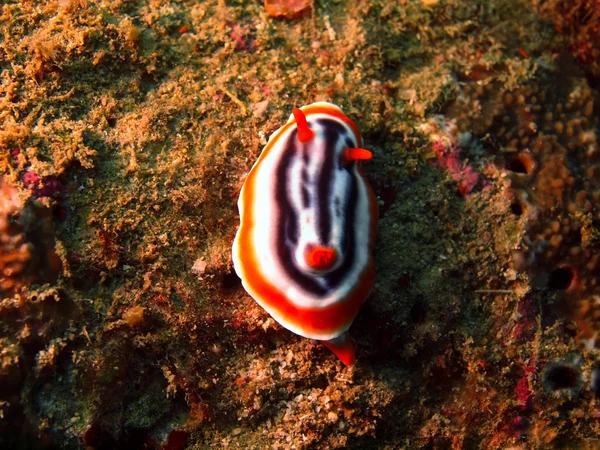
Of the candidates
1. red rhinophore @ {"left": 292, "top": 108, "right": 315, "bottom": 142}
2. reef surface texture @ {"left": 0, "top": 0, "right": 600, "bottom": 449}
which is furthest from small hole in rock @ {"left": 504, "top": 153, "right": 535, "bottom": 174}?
red rhinophore @ {"left": 292, "top": 108, "right": 315, "bottom": 142}

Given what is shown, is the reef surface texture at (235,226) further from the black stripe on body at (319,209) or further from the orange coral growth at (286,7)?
the black stripe on body at (319,209)

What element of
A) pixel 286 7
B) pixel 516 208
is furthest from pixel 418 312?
pixel 286 7

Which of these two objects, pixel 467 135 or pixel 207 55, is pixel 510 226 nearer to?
pixel 467 135

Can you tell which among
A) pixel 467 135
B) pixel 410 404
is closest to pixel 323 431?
pixel 410 404

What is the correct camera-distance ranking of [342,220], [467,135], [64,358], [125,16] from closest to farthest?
[64,358], [342,220], [125,16], [467,135]

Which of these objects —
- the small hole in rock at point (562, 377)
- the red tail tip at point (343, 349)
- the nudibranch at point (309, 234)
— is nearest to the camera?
the nudibranch at point (309, 234)

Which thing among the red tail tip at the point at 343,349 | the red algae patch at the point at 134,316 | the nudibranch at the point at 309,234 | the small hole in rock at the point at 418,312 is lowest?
the small hole in rock at the point at 418,312

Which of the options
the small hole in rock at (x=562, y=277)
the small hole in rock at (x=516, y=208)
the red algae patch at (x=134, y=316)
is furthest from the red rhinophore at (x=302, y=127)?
the small hole in rock at (x=562, y=277)
